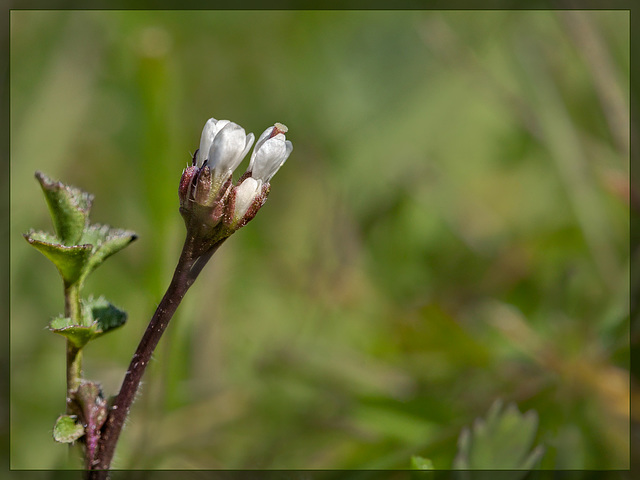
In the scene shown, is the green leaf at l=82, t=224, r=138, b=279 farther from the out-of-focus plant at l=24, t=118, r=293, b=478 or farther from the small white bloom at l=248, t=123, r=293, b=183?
the small white bloom at l=248, t=123, r=293, b=183

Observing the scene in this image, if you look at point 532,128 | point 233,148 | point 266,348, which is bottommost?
point 233,148

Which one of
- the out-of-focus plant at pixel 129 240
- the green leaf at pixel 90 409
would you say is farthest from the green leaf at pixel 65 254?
the green leaf at pixel 90 409

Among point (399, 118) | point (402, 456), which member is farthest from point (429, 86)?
point (402, 456)

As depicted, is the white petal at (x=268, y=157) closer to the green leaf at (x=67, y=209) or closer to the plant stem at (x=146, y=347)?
the plant stem at (x=146, y=347)

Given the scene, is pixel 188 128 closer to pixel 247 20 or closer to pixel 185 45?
pixel 185 45

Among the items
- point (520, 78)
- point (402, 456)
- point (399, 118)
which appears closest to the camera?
point (402, 456)

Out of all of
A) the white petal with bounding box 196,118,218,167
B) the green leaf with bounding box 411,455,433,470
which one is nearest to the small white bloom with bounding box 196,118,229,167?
the white petal with bounding box 196,118,218,167

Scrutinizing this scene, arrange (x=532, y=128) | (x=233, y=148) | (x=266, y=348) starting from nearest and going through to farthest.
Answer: (x=233, y=148) → (x=266, y=348) → (x=532, y=128)
